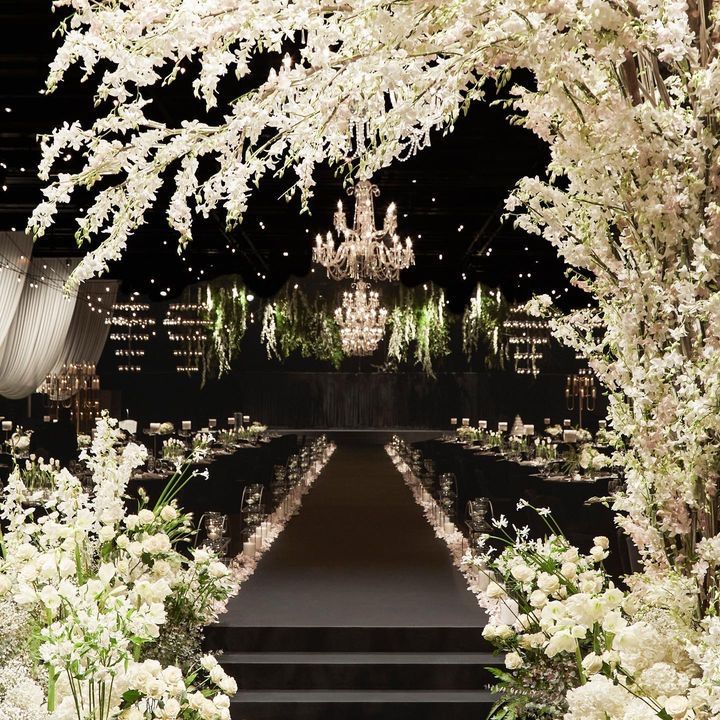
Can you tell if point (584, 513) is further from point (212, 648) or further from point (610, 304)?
point (610, 304)

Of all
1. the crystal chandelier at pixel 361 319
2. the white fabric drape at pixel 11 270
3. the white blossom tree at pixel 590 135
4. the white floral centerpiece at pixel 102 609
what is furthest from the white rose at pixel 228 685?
the crystal chandelier at pixel 361 319

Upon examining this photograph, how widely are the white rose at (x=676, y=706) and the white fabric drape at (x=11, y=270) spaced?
1240 cm

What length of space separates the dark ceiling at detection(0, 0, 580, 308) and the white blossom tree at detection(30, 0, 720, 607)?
13.7ft

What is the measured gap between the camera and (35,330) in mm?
14773

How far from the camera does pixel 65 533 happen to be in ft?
8.10

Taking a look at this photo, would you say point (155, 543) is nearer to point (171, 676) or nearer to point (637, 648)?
point (171, 676)

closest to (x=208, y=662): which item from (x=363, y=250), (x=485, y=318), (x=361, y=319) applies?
(x=363, y=250)

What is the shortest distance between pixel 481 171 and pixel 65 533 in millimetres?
8406

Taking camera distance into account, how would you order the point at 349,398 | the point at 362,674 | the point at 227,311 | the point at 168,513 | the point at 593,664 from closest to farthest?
the point at 593,664 → the point at 168,513 → the point at 362,674 → the point at 227,311 → the point at 349,398

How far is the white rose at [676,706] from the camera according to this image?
1.58m

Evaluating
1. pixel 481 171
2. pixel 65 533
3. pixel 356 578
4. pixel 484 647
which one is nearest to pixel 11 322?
pixel 481 171

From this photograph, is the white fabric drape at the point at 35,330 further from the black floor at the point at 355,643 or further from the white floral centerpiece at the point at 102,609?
the white floral centerpiece at the point at 102,609

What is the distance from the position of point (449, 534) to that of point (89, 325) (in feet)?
38.3

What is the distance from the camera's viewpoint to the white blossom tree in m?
1.65
